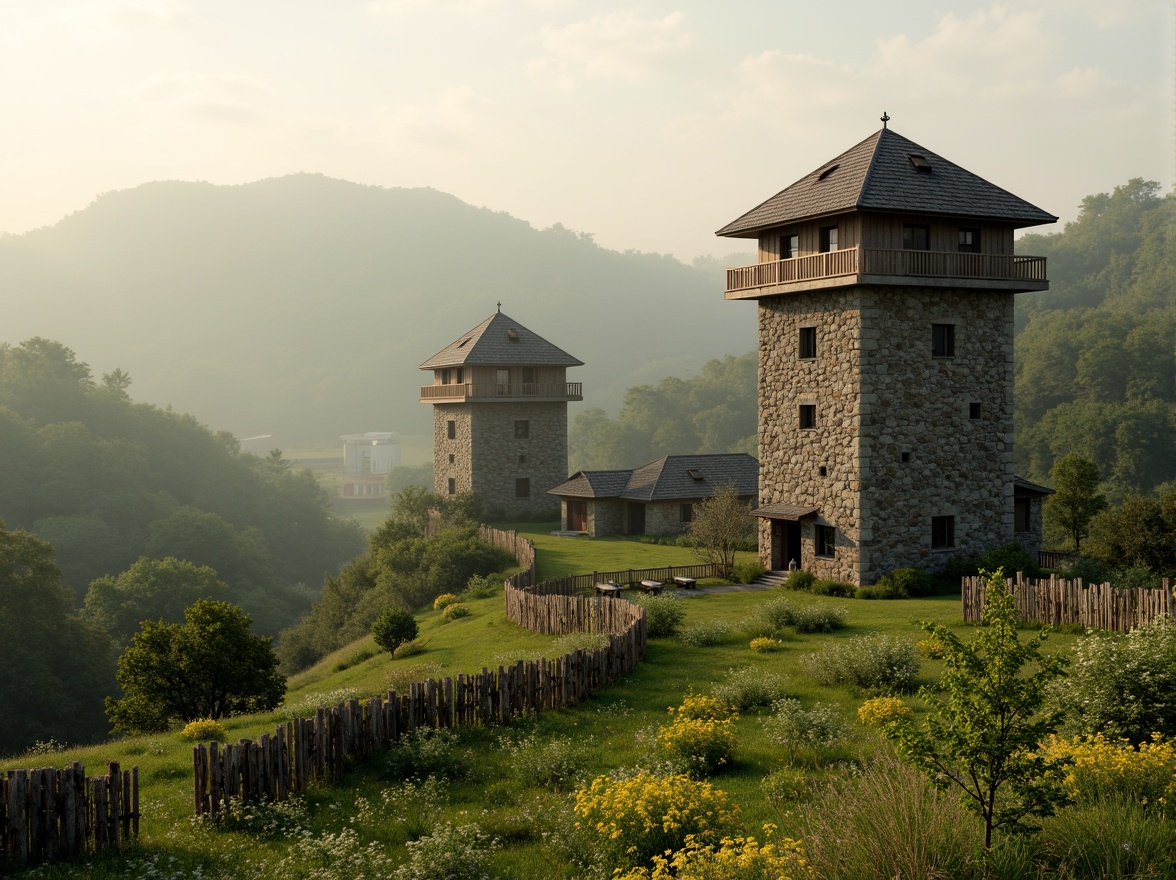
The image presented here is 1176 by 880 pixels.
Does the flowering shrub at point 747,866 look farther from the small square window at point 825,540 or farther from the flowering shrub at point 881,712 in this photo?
the small square window at point 825,540

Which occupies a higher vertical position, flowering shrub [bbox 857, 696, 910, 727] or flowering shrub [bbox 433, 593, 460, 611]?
flowering shrub [bbox 857, 696, 910, 727]

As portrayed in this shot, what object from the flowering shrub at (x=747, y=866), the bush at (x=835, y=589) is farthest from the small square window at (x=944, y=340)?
the flowering shrub at (x=747, y=866)

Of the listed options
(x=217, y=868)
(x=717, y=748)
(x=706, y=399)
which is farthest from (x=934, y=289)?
(x=706, y=399)

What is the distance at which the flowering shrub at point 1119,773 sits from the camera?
9.65 metres

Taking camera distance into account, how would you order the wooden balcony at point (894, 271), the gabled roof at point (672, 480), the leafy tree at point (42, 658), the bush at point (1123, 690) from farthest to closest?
the gabled roof at point (672, 480) < the leafy tree at point (42, 658) < the wooden balcony at point (894, 271) < the bush at point (1123, 690)

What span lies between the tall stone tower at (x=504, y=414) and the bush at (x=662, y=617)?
97.3 ft

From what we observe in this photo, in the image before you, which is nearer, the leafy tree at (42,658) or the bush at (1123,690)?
the bush at (1123,690)

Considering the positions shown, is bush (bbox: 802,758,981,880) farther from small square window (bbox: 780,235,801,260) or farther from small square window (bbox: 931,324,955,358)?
small square window (bbox: 780,235,801,260)

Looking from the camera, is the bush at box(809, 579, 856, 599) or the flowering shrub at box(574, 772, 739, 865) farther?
the bush at box(809, 579, 856, 599)

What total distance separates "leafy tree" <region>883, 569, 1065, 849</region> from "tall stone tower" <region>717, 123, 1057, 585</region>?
21873 mm

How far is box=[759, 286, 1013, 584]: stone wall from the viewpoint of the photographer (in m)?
29.5

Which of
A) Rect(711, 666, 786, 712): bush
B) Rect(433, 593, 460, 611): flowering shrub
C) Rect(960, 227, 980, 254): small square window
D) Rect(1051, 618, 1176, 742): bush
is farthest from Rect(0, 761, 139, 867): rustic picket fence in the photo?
Rect(960, 227, 980, 254): small square window

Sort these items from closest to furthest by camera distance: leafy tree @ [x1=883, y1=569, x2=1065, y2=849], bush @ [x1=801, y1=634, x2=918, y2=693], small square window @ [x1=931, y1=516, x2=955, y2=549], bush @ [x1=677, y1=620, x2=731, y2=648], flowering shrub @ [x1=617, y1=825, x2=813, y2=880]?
1. leafy tree @ [x1=883, y1=569, x2=1065, y2=849]
2. flowering shrub @ [x1=617, y1=825, x2=813, y2=880]
3. bush @ [x1=801, y1=634, x2=918, y2=693]
4. bush @ [x1=677, y1=620, x2=731, y2=648]
5. small square window @ [x1=931, y1=516, x2=955, y2=549]

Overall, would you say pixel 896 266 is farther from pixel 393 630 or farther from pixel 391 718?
pixel 391 718
